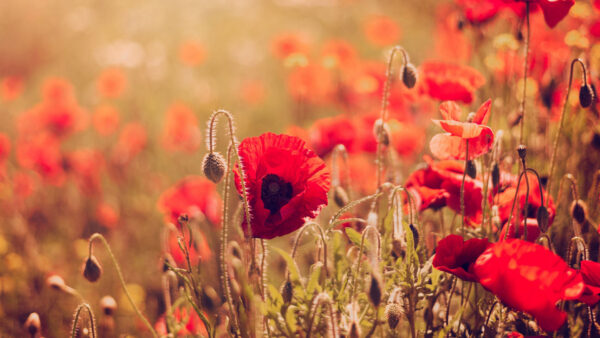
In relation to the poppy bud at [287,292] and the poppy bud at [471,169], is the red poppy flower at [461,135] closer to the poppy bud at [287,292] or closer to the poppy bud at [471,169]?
the poppy bud at [471,169]

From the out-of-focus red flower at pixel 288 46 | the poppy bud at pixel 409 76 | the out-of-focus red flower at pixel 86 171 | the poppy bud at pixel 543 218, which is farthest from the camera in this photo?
the out-of-focus red flower at pixel 288 46

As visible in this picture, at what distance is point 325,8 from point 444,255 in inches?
241

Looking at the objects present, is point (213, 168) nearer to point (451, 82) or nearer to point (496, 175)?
point (496, 175)

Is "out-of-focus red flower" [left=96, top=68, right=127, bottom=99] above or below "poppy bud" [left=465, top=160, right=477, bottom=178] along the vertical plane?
above

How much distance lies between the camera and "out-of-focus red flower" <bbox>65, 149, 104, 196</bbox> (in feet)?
10.4

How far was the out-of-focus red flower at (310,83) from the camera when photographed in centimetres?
363

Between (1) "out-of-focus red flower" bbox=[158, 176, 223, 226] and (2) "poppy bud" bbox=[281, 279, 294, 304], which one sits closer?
(2) "poppy bud" bbox=[281, 279, 294, 304]

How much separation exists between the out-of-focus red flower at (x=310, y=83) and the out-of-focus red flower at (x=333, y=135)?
1293mm

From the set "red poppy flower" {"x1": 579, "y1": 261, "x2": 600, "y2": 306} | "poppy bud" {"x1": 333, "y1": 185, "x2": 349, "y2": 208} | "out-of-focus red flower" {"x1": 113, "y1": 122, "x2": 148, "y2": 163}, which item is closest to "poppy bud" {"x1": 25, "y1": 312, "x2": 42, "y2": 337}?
"poppy bud" {"x1": 333, "y1": 185, "x2": 349, "y2": 208}

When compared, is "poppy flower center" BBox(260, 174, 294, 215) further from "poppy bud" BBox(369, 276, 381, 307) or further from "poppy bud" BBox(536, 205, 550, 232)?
"poppy bud" BBox(536, 205, 550, 232)

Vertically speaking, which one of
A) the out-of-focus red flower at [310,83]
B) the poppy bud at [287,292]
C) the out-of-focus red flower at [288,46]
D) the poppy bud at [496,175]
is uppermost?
the out-of-focus red flower at [288,46]

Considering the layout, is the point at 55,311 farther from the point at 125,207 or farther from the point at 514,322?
the point at 514,322

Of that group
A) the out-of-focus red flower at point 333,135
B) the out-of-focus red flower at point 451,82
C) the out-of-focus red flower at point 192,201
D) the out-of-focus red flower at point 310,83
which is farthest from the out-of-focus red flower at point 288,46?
the out-of-focus red flower at point 451,82

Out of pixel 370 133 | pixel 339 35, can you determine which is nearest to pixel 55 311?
pixel 370 133
